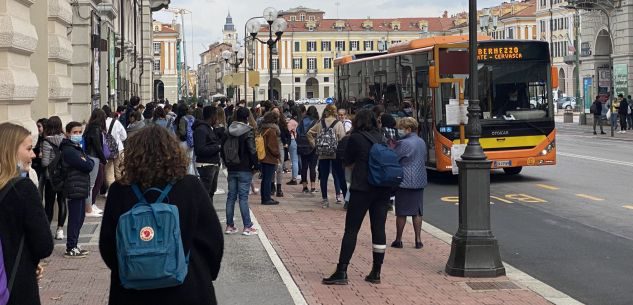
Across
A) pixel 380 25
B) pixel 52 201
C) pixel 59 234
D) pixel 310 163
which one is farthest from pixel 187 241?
pixel 380 25

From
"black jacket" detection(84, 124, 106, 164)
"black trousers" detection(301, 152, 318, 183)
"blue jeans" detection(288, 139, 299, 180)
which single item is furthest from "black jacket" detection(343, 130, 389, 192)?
"blue jeans" detection(288, 139, 299, 180)

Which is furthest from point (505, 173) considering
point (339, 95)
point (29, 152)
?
point (29, 152)

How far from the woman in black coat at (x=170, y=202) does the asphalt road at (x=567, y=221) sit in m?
5.21

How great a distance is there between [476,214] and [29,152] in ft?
18.8

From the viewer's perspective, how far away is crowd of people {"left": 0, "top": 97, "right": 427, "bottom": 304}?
4.59 m

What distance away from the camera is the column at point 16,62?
11.3 metres

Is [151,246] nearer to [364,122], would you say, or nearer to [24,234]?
[24,234]

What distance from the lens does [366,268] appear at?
10383 millimetres

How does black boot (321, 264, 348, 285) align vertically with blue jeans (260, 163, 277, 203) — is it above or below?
below

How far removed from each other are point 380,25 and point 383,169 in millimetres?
156056

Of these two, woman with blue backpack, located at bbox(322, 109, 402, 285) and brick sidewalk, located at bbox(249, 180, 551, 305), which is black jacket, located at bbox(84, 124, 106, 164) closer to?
brick sidewalk, located at bbox(249, 180, 551, 305)

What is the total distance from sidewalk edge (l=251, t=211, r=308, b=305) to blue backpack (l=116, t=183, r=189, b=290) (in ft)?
13.4

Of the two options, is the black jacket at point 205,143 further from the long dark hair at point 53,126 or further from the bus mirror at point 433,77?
the bus mirror at point 433,77

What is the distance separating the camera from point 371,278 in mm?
9484
